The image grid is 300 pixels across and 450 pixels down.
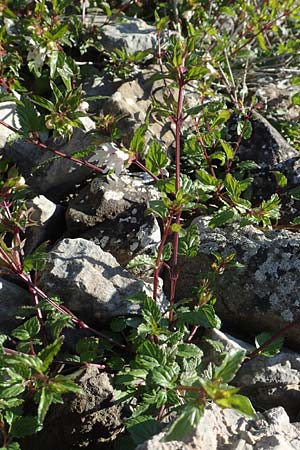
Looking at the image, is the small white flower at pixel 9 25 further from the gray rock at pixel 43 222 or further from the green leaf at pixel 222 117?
the green leaf at pixel 222 117

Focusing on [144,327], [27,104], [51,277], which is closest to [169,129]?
[27,104]

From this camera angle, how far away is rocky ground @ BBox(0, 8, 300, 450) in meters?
2.21

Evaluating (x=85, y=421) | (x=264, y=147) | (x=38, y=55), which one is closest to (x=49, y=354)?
(x=85, y=421)

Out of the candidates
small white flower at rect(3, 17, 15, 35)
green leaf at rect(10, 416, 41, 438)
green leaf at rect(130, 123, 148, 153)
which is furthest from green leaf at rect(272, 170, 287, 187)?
small white flower at rect(3, 17, 15, 35)

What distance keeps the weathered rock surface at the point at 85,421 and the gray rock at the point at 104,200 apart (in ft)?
2.62

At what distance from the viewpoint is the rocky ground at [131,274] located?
2211mm

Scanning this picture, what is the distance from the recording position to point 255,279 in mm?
2627

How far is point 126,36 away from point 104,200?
4.37 feet

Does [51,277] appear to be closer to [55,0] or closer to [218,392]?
[218,392]

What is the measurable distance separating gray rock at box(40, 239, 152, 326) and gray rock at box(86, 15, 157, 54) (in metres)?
1.63

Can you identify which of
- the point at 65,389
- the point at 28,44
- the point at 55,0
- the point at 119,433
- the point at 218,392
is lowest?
the point at 119,433

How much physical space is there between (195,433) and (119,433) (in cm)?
56

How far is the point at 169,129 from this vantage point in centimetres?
332

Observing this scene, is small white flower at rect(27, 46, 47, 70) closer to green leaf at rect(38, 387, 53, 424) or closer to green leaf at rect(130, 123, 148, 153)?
green leaf at rect(130, 123, 148, 153)
